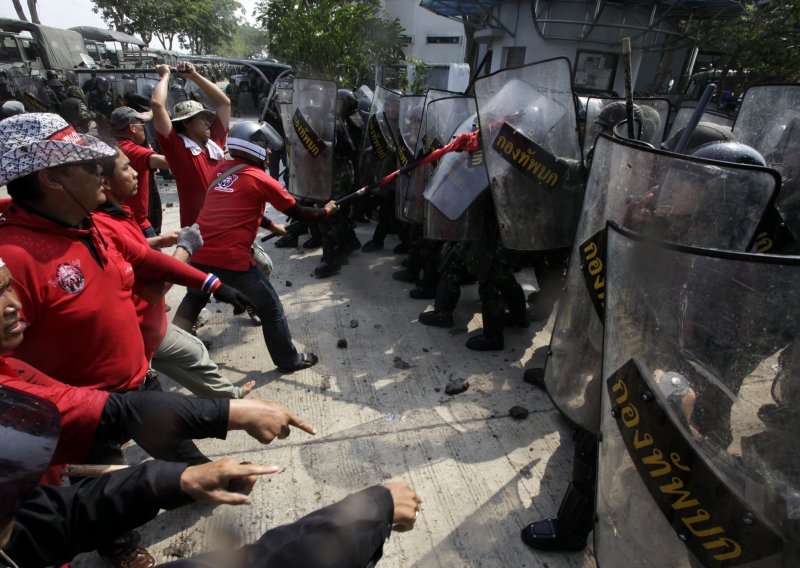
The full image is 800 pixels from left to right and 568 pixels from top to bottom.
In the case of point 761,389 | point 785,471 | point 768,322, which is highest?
point 768,322

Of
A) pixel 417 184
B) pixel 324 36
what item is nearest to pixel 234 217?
pixel 417 184

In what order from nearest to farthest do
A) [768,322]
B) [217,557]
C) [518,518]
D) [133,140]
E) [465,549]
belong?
[768,322] → [217,557] → [465,549] → [518,518] → [133,140]

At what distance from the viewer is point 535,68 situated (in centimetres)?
275

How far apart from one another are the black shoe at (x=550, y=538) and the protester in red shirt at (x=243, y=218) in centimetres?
194

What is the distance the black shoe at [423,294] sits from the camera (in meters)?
4.50

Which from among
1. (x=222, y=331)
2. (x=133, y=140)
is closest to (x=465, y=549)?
(x=222, y=331)

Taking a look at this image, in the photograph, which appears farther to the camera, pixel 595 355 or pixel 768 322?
pixel 595 355

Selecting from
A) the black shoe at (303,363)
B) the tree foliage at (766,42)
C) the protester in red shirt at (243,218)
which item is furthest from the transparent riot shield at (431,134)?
the tree foliage at (766,42)

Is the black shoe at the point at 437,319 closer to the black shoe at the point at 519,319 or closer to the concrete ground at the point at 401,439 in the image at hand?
the concrete ground at the point at 401,439

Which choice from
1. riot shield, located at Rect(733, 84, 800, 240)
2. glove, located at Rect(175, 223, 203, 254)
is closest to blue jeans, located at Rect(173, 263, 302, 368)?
glove, located at Rect(175, 223, 203, 254)

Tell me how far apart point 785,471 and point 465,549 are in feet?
4.87

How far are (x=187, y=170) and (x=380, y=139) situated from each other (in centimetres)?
211

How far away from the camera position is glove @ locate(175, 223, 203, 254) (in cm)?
253

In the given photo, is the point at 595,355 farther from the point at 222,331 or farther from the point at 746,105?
the point at 222,331
